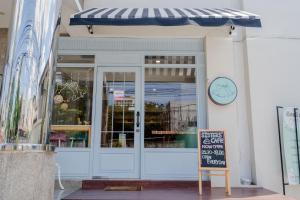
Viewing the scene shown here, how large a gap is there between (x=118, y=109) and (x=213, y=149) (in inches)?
88.6

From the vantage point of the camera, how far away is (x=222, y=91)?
19.3 feet

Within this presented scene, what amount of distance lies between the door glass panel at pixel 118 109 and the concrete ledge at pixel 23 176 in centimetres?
310

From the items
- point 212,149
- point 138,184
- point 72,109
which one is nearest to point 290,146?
point 212,149

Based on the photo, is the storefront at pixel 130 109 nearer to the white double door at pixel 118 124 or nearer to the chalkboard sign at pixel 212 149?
the white double door at pixel 118 124

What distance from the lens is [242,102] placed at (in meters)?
5.99

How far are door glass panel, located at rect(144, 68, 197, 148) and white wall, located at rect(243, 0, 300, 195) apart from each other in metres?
1.27

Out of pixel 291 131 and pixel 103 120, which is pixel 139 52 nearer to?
pixel 103 120

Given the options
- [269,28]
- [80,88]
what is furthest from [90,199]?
[269,28]

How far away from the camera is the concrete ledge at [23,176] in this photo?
2588 millimetres

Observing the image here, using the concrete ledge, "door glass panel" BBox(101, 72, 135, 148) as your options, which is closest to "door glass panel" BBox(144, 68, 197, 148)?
"door glass panel" BBox(101, 72, 135, 148)

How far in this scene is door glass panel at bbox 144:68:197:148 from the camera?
5.97 metres

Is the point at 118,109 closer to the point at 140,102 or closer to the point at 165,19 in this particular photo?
the point at 140,102

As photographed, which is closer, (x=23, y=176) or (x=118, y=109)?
(x=23, y=176)

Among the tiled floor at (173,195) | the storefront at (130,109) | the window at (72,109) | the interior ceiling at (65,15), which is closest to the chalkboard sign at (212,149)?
the tiled floor at (173,195)
